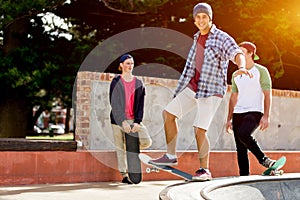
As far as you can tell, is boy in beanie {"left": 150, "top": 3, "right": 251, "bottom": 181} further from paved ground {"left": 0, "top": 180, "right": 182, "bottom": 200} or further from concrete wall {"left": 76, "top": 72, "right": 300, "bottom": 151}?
concrete wall {"left": 76, "top": 72, "right": 300, "bottom": 151}

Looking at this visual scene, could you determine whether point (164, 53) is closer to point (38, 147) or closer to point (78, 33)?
point (78, 33)

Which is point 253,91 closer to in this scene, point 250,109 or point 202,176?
point 250,109

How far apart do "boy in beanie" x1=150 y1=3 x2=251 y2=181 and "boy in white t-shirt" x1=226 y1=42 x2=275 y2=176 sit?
924mm

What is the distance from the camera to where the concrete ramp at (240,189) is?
4.27 m

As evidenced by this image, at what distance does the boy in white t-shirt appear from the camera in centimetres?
619

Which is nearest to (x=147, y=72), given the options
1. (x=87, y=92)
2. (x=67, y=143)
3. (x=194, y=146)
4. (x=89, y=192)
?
(x=194, y=146)

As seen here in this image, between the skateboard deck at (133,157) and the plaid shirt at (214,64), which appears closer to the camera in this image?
the plaid shirt at (214,64)

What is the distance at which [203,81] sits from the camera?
530cm

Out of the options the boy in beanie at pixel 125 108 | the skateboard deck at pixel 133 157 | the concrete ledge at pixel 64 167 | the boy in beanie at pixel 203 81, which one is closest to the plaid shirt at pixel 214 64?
the boy in beanie at pixel 203 81

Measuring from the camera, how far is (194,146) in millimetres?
10695

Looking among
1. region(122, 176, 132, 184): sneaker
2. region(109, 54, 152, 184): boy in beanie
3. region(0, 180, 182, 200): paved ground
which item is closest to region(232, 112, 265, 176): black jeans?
region(0, 180, 182, 200): paved ground

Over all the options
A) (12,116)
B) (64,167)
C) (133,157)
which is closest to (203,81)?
(133,157)

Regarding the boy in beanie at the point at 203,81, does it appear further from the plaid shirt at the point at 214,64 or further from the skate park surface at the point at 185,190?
the skate park surface at the point at 185,190

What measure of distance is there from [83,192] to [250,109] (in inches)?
90.5
